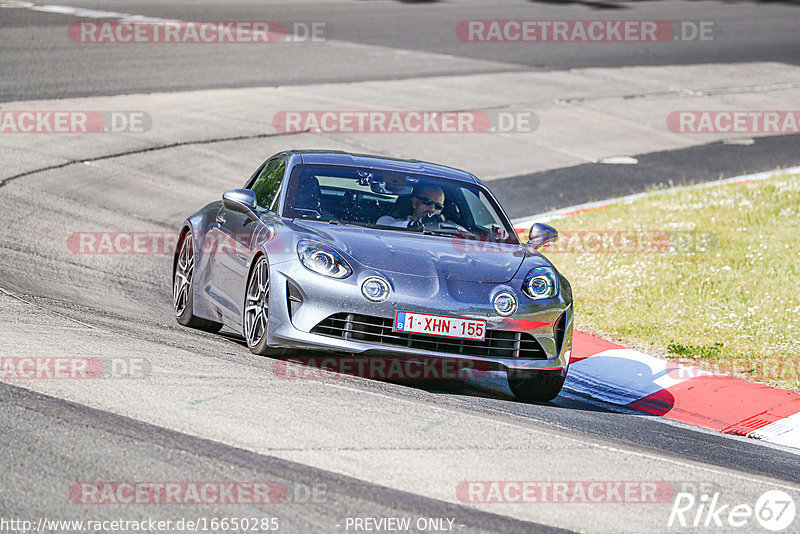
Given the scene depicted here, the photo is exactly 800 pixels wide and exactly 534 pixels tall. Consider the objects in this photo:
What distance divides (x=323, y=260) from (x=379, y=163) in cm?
175

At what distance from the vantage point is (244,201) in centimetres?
798

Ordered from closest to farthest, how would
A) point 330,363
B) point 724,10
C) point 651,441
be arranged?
point 651,441
point 330,363
point 724,10

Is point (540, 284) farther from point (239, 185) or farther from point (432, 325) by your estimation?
point (239, 185)

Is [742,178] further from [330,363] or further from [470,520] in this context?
[470,520]

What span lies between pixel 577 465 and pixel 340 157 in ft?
12.7

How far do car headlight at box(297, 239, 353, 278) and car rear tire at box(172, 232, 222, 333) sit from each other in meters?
1.85

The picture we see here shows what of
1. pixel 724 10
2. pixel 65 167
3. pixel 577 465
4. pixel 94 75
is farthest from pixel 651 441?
pixel 724 10

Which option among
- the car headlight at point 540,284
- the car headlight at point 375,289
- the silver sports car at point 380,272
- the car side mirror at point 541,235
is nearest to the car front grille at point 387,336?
the silver sports car at point 380,272

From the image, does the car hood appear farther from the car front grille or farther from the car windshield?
the car front grille

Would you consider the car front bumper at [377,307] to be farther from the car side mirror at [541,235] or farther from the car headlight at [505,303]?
the car side mirror at [541,235]

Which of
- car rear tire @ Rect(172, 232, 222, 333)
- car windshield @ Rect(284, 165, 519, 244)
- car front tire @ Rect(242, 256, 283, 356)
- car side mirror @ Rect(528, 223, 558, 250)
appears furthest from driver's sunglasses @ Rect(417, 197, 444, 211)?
car rear tire @ Rect(172, 232, 222, 333)

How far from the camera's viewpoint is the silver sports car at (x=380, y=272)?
686 cm

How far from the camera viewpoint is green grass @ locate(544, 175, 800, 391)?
9203mm

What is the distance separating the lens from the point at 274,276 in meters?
7.05
